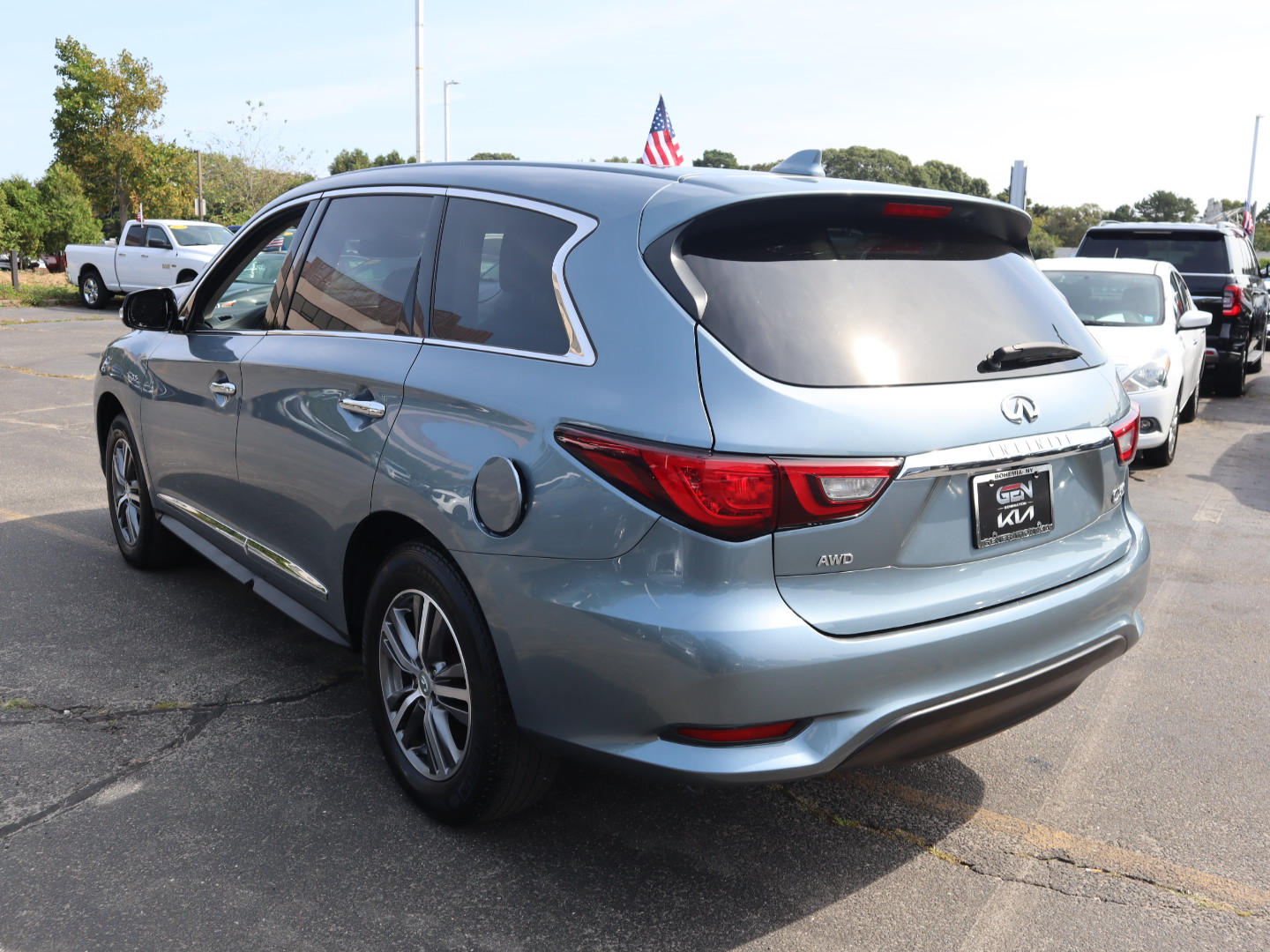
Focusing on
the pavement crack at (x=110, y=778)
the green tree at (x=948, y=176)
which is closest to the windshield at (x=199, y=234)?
the pavement crack at (x=110, y=778)

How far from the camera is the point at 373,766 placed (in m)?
3.42

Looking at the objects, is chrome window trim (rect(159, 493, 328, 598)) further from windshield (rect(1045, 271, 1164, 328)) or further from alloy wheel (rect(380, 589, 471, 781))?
windshield (rect(1045, 271, 1164, 328))

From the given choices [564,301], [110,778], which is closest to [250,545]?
[110,778]

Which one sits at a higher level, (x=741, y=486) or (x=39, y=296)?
(x=741, y=486)

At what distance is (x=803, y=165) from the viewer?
3.33m

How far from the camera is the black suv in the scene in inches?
493

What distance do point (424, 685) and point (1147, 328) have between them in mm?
7689

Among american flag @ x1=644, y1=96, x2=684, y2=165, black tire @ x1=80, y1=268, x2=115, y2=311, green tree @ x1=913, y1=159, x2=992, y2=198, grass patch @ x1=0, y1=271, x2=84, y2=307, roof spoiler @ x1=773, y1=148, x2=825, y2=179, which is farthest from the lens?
green tree @ x1=913, y1=159, x2=992, y2=198

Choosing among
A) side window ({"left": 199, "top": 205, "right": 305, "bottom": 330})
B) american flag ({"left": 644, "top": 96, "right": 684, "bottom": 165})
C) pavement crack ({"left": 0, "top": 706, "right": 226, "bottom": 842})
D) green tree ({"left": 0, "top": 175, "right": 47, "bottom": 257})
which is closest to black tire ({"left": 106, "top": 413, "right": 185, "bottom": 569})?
side window ({"left": 199, "top": 205, "right": 305, "bottom": 330})

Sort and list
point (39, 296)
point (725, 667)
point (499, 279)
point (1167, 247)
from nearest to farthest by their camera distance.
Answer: point (725, 667), point (499, 279), point (1167, 247), point (39, 296)

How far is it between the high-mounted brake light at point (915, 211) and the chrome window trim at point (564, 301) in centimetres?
75

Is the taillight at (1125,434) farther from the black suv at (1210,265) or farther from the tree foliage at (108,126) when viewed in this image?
the tree foliage at (108,126)

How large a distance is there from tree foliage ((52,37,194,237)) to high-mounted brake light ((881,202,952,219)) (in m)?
34.2

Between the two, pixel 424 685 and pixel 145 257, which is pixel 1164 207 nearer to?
pixel 145 257
